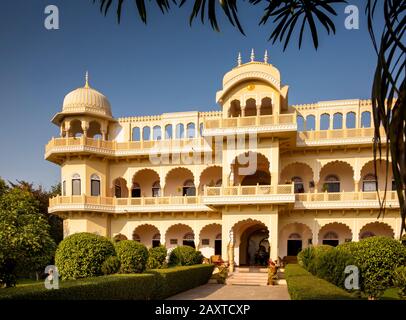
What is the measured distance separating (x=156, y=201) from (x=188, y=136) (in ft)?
16.7

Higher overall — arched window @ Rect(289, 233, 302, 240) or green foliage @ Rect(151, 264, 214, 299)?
arched window @ Rect(289, 233, 302, 240)

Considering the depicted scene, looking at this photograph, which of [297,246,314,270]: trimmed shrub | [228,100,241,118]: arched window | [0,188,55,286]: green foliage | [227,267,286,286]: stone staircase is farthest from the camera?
[228,100,241,118]: arched window

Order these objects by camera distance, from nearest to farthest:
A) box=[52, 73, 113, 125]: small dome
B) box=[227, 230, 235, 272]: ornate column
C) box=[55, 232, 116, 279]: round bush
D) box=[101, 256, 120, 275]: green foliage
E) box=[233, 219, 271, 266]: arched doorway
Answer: box=[55, 232, 116, 279]: round bush → box=[101, 256, 120, 275]: green foliage → box=[227, 230, 235, 272]: ornate column → box=[52, 73, 113, 125]: small dome → box=[233, 219, 271, 266]: arched doorway

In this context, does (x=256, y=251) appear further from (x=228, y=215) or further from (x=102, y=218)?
(x=102, y=218)

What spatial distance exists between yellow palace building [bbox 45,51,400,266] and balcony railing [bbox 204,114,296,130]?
0.19 ft

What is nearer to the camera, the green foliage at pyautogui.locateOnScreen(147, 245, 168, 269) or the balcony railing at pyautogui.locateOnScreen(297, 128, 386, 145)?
the green foliage at pyautogui.locateOnScreen(147, 245, 168, 269)

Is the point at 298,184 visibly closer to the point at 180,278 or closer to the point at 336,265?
the point at 180,278

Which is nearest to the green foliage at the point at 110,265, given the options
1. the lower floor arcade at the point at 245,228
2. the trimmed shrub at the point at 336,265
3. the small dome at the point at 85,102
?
the trimmed shrub at the point at 336,265

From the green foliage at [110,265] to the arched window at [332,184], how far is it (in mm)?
15772

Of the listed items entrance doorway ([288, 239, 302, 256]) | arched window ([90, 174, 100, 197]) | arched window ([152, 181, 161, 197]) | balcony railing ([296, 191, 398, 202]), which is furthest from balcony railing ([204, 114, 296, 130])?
arched window ([90, 174, 100, 197])

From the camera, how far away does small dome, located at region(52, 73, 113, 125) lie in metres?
25.2

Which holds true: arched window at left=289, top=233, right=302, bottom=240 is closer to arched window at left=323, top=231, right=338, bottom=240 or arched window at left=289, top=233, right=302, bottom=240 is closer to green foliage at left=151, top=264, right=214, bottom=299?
arched window at left=323, top=231, right=338, bottom=240

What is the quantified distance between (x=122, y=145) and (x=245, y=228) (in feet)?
33.5
